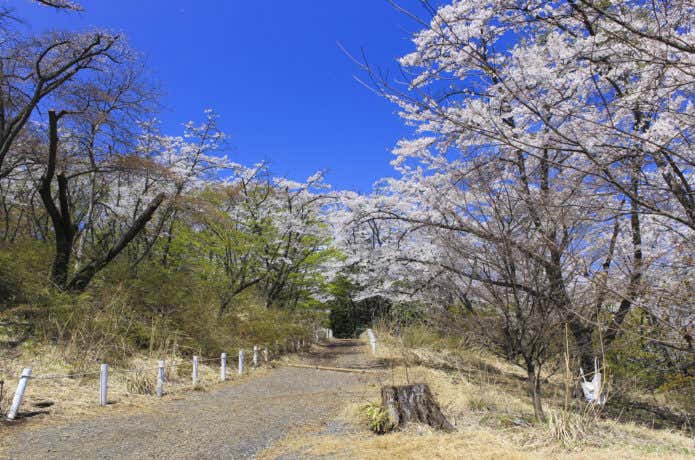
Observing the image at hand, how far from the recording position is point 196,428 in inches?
233

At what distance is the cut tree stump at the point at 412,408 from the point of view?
5.41 metres

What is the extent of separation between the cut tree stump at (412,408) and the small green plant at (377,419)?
0.16 ft

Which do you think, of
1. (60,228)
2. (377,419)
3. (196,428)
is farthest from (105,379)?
(60,228)

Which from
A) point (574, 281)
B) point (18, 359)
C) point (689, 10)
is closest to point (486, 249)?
point (574, 281)

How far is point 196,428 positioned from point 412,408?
9.16 ft

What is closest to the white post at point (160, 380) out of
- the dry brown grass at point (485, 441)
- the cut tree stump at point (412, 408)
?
the dry brown grass at point (485, 441)

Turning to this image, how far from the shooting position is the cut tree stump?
5.41m

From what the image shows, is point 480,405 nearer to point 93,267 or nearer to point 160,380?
point 160,380

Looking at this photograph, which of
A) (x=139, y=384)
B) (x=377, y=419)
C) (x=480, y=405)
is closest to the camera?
(x=377, y=419)

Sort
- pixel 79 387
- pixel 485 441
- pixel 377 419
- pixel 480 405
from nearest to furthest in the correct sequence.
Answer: pixel 485 441, pixel 377 419, pixel 480 405, pixel 79 387

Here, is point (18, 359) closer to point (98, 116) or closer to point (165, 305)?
point (165, 305)

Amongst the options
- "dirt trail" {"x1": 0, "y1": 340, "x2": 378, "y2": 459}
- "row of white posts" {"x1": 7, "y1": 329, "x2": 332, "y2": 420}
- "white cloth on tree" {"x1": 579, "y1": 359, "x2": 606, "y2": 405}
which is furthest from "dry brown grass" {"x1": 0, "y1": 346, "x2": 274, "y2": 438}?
"white cloth on tree" {"x1": 579, "y1": 359, "x2": 606, "y2": 405}

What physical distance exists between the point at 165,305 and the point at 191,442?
323 inches

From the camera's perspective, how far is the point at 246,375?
12109 millimetres
